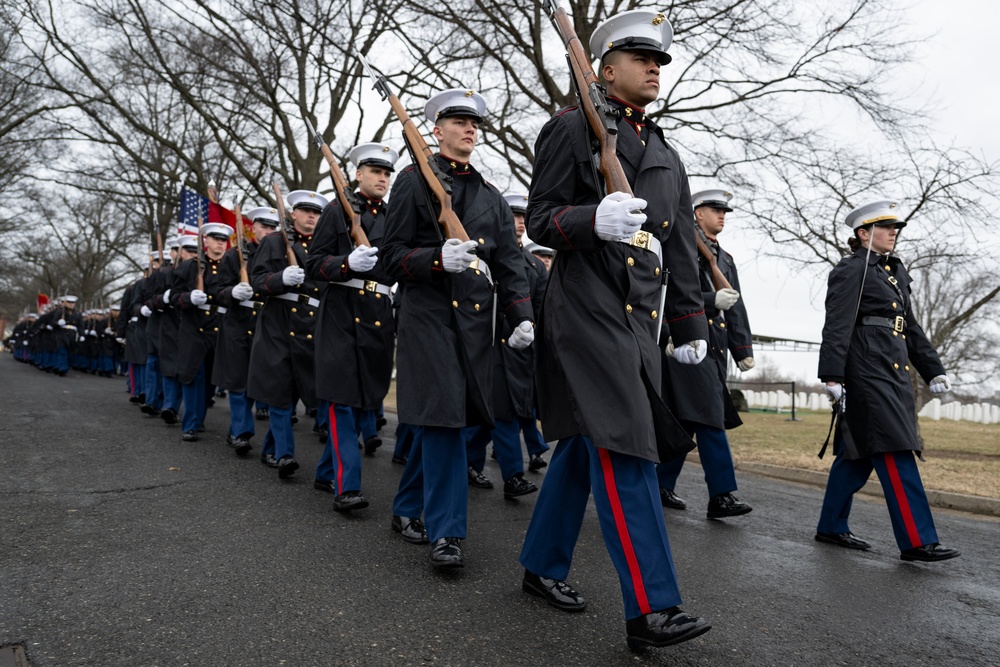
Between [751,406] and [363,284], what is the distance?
2229 centimetres

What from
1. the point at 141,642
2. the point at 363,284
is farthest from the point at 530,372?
the point at 141,642

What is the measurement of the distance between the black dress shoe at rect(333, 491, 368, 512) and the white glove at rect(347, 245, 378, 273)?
132cm

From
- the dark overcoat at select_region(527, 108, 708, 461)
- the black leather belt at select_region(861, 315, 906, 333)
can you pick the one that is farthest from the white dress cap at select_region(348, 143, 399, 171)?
the black leather belt at select_region(861, 315, 906, 333)

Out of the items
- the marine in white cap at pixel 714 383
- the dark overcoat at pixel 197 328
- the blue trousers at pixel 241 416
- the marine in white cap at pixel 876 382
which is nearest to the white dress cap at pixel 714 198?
the marine in white cap at pixel 714 383

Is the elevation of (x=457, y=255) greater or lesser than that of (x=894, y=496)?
greater

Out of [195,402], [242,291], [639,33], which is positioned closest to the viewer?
[639,33]

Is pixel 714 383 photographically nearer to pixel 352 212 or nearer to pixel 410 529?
pixel 410 529

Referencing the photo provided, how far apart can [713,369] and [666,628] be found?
9.97 ft

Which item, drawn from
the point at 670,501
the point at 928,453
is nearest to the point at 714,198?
the point at 670,501

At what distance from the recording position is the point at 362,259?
507 centimetres

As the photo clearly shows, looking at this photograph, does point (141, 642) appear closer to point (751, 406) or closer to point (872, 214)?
point (872, 214)

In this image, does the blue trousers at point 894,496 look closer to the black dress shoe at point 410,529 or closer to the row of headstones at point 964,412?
the black dress shoe at point 410,529

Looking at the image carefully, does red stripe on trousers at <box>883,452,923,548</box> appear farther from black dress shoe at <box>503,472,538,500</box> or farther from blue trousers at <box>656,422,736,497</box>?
black dress shoe at <box>503,472,538,500</box>

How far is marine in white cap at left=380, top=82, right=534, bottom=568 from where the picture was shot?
13.3 ft
